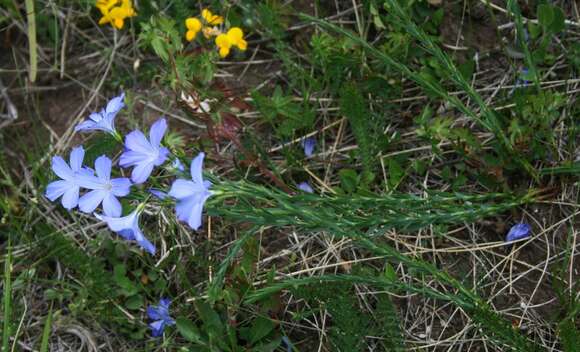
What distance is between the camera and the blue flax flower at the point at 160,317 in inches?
103

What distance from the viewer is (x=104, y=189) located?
6.32ft

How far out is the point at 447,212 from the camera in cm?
231

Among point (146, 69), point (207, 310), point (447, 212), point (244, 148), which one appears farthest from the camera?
point (146, 69)

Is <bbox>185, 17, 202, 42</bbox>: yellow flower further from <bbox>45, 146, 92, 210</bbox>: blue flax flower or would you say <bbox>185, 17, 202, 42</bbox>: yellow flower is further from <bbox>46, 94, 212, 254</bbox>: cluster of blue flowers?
<bbox>45, 146, 92, 210</bbox>: blue flax flower

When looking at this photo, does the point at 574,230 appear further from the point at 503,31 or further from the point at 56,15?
the point at 56,15

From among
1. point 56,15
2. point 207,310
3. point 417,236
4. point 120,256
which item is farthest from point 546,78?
point 56,15

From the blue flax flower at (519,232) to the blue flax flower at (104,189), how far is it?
137 centimetres

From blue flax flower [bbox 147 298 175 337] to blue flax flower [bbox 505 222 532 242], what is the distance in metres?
1.22

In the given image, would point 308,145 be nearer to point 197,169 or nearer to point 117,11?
point 117,11

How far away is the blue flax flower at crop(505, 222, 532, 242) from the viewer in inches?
100

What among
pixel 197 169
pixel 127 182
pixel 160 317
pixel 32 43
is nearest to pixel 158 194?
pixel 127 182

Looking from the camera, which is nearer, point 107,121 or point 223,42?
point 107,121

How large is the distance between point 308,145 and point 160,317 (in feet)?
2.81

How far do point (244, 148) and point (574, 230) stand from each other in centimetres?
122
